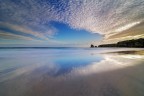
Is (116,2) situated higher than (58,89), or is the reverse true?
(116,2)

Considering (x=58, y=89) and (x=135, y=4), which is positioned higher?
(x=135, y=4)

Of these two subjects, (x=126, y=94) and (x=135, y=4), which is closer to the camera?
(x=126, y=94)

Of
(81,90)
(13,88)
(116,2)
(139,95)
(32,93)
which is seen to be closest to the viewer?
(139,95)

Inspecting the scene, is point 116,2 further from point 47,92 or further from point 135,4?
point 47,92

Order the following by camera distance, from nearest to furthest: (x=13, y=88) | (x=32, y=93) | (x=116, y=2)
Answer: (x=32, y=93) < (x=13, y=88) < (x=116, y=2)

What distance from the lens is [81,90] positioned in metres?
3.05

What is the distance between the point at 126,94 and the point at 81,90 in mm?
1293

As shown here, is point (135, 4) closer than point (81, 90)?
No

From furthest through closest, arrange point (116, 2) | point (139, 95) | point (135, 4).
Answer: point (135, 4)
point (116, 2)
point (139, 95)

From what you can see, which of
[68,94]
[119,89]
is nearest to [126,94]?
[119,89]

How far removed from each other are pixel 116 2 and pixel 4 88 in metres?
8.76

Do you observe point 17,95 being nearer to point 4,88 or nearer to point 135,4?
point 4,88

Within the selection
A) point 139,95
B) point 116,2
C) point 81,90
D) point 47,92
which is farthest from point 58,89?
point 116,2

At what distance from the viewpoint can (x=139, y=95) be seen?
105 inches
